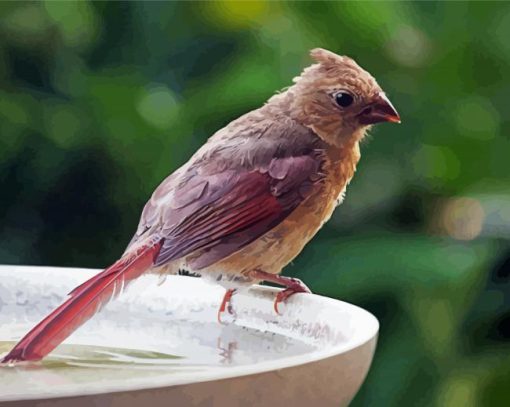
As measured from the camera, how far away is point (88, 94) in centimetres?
126

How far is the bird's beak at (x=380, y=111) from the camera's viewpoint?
0.89 m

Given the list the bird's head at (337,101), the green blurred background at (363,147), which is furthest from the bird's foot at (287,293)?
the green blurred background at (363,147)

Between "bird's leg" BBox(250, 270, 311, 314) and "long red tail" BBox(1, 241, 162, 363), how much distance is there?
3.6 inches

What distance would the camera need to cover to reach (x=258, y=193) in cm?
81

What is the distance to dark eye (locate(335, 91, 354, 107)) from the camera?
0.90 metres

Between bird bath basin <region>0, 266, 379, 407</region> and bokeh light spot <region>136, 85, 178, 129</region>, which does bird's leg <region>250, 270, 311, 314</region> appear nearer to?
bird bath basin <region>0, 266, 379, 407</region>

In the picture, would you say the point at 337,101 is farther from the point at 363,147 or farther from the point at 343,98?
the point at 363,147

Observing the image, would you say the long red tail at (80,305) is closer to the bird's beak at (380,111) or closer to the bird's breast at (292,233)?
the bird's breast at (292,233)

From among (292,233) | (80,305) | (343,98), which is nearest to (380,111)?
(343,98)

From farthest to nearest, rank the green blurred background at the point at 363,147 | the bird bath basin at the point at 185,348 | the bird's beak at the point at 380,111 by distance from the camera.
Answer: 1. the green blurred background at the point at 363,147
2. the bird's beak at the point at 380,111
3. the bird bath basin at the point at 185,348

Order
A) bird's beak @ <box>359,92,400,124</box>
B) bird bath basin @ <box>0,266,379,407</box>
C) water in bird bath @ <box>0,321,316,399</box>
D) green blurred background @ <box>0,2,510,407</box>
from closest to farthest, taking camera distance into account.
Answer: bird bath basin @ <box>0,266,379,407</box>
water in bird bath @ <box>0,321,316,399</box>
bird's beak @ <box>359,92,400,124</box>
green blurred background @ <box>0,2,510,407</box>

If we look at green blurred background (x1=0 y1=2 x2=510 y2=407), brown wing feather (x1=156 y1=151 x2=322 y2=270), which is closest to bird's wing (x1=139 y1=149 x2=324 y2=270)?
brown wing feather (x1=156 y1=151 x2=322 y2=270)

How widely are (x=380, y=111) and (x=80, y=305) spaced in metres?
0.34

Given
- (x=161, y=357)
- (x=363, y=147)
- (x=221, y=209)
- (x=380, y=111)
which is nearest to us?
(x=161, y=357)
